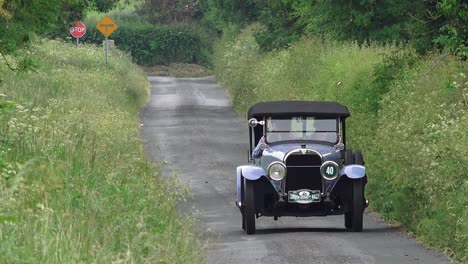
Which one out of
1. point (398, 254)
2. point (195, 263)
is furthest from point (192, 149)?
point (195, 263)

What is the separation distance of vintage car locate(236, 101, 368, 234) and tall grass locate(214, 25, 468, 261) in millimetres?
1150

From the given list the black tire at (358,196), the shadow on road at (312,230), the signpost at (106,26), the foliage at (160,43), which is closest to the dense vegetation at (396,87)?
the shadow on road at (312,230)

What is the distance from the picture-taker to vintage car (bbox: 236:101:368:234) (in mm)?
18328

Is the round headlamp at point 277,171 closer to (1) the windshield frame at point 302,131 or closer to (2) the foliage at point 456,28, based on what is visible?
(1) the windshield frame at point 302,131

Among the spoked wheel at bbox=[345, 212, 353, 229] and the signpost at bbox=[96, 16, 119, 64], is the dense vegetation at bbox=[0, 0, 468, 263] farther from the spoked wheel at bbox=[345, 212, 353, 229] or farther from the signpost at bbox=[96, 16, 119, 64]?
the signpost at bbox=[96, 16, 119, 64]

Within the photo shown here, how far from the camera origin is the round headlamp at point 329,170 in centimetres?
1823

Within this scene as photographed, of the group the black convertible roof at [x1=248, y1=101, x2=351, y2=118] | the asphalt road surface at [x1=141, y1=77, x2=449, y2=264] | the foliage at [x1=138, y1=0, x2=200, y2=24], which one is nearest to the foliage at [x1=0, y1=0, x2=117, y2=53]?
the asphalt road surface at [x1=141, y1=77, x2=449, y2=264]

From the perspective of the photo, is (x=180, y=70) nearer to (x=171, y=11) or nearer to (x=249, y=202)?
(x=171, y=11)

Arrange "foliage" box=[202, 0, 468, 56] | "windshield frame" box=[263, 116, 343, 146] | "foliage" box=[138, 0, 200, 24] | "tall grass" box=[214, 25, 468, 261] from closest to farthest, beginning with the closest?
1. "tall grass" box=[214, 25, 468, 261]
2. "windshield frame" box=[263, 116, 343, 146]
3. "foliage" box=[202, 0, 468, 56]
4. "foliage" box=[138, 0, 200, 24]

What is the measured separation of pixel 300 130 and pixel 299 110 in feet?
1.06

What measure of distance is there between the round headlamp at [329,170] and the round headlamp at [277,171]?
0.59 meters

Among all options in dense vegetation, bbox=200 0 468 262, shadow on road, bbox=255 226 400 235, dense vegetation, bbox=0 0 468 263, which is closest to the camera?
dense vegetation, bbox=0 0 468 263

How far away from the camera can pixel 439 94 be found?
22.4 m

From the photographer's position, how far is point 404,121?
21938 millimetres
